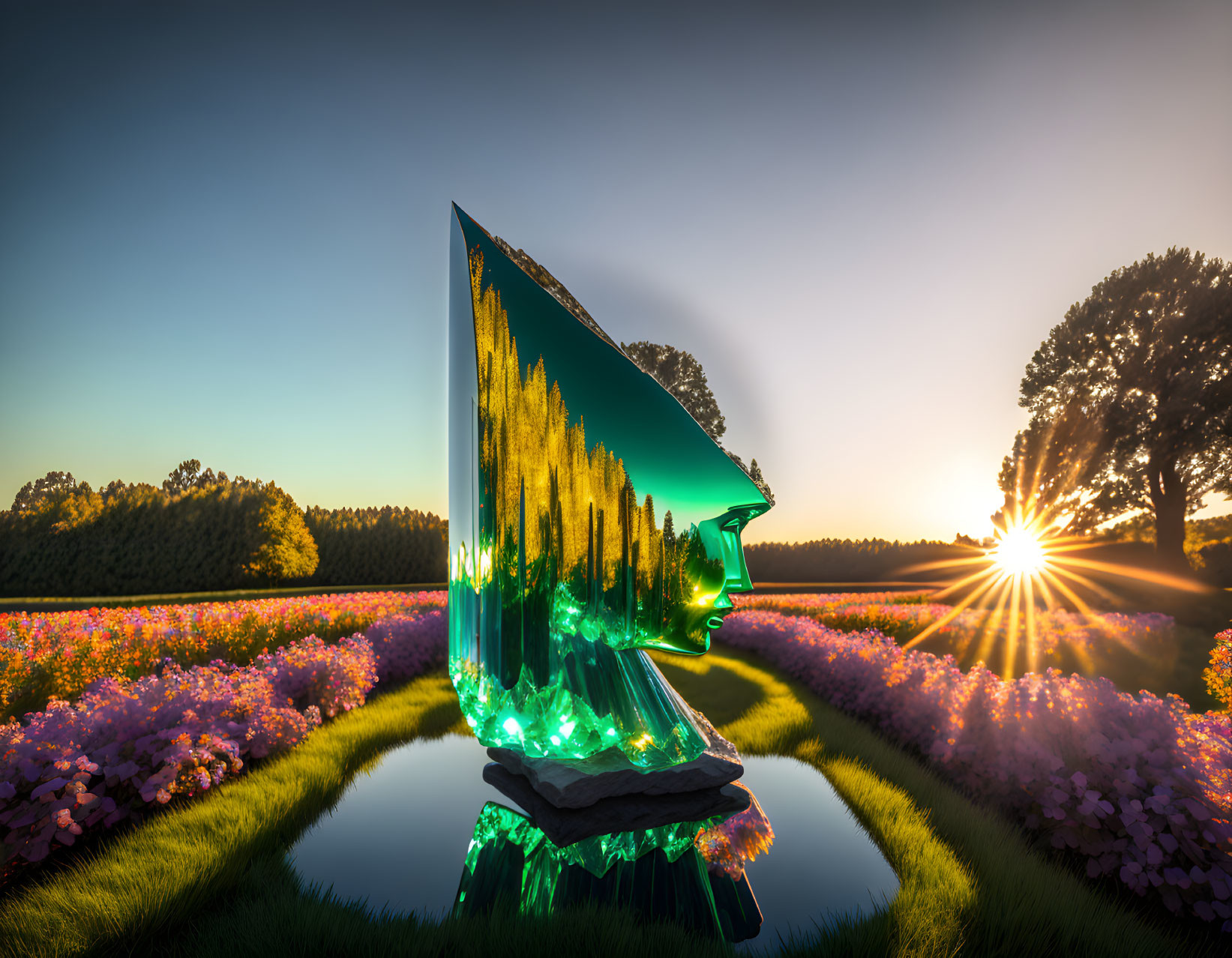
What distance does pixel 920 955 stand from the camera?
1.85 metres

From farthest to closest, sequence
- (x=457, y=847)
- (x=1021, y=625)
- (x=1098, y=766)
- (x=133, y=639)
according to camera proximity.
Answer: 1. (x=1021, y=625)
2. (x=133, y=639)
3. (x=1098, y=766)
4. (x=457, y=847)

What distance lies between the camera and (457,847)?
8.67 ft

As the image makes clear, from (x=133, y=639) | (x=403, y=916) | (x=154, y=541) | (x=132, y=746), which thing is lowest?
(x=403, y=916)

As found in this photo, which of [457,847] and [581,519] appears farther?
[581,519]

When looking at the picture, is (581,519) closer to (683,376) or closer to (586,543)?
(586,543)

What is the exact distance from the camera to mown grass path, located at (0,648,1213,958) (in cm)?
185

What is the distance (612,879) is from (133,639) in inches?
270

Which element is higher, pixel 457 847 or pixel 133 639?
pixel 133 639

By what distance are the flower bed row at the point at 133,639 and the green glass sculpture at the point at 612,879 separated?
16.7 feet

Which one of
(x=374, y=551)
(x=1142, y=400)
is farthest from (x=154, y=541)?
(x=1142, y=400)

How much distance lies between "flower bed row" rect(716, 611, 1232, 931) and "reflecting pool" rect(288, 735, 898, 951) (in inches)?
50.7

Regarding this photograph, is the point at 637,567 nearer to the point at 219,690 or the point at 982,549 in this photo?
the point at 219,690

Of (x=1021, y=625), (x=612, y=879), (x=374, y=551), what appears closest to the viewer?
(x=612, y=879)

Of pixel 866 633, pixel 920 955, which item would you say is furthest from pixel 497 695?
pixel 866 633
